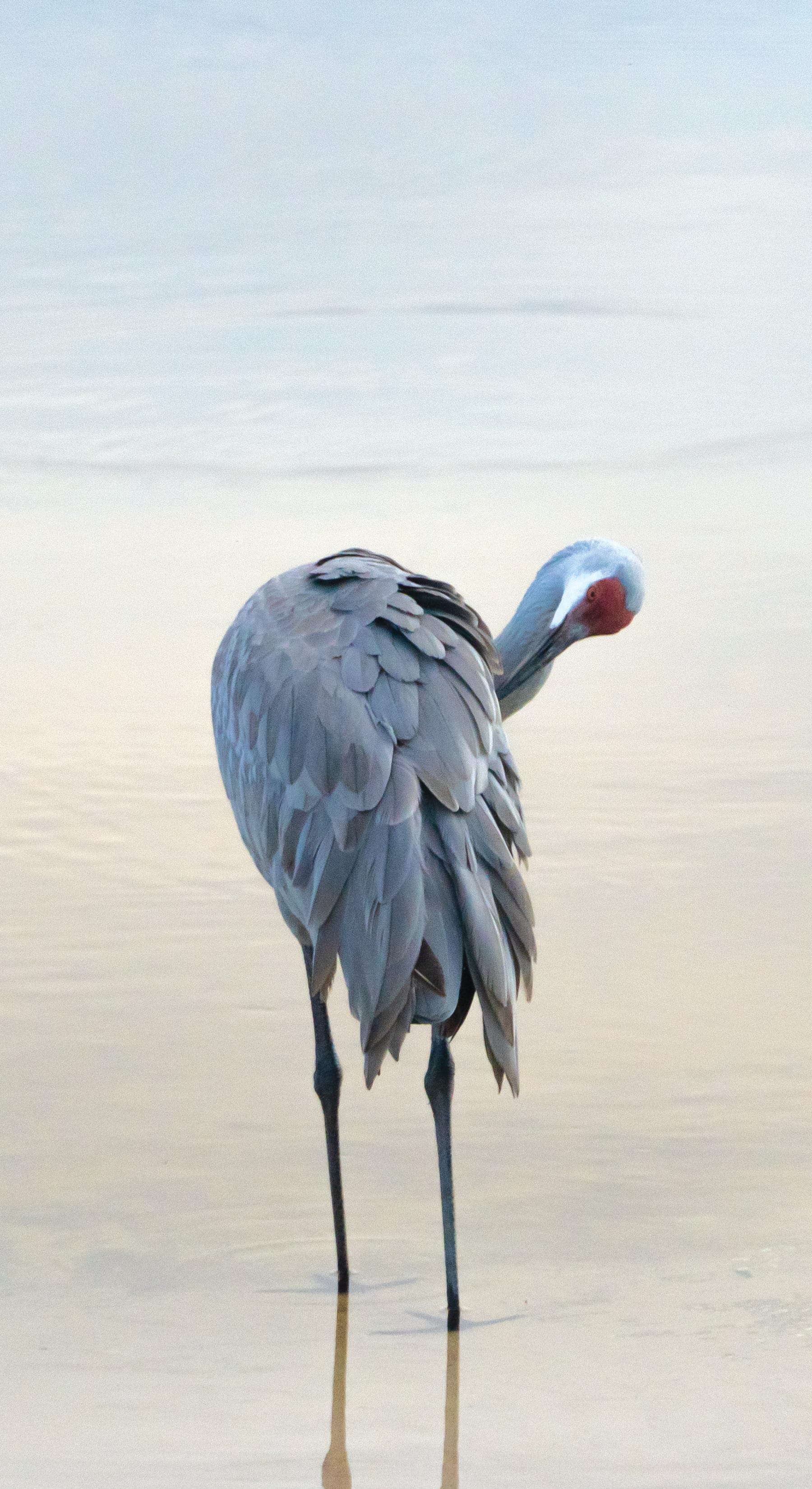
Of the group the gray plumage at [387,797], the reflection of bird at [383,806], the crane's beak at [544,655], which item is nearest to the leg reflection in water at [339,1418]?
the reflection of bird at [383,806]

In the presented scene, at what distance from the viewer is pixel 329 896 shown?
138 inches

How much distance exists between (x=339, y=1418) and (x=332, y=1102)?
66 cm

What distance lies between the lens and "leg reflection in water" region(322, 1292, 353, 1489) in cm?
321

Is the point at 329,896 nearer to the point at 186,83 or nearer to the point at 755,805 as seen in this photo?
the point at 755,805

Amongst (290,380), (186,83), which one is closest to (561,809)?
(290,380)

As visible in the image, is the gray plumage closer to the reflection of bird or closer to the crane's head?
the reflection of bird

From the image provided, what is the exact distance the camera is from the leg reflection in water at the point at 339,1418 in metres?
3.21

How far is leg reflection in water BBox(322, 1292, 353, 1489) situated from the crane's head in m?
1.66

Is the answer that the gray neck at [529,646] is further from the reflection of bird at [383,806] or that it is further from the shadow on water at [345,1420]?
the shadow on water at [345,1420]

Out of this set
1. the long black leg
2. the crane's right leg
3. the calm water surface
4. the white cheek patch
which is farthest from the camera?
the white cheek patch

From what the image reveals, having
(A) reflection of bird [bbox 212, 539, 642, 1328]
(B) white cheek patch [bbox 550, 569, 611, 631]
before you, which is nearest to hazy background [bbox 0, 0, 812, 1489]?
(A) reflection of bird [bbox 212, 539, 642, 1328]

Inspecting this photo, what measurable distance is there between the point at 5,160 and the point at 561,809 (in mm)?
10163

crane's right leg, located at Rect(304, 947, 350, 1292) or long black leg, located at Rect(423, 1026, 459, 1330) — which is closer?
long black leg, located at Rect(423, 1026, 459, 1330)

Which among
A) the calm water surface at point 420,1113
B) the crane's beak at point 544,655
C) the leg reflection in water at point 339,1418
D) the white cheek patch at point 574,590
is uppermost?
the white cheek patch at point 574,590
